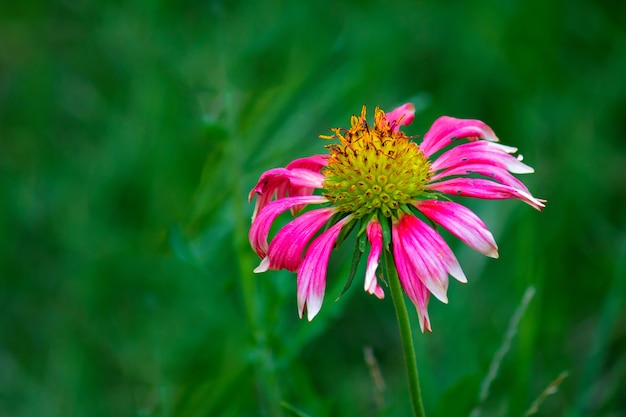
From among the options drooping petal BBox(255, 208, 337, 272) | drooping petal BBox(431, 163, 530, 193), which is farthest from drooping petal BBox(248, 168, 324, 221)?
drooping petal BBox(431, 163, 530, 193)

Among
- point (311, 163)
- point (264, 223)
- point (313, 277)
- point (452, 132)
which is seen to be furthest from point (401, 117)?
point (313, 277)

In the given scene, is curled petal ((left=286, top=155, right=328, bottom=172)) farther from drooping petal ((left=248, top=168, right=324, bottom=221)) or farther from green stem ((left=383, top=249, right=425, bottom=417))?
green stem ((left=383, top=249, right=425, bottom=417))

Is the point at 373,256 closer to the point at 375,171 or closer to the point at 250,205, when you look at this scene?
the point at 375,171

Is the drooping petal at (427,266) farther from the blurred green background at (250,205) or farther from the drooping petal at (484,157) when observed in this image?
the blurred green background at (250,205)

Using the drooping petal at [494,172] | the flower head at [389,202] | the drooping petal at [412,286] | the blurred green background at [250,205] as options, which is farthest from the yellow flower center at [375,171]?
the blurred green background at [250,205]

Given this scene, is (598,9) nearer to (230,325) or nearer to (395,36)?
(395,36)

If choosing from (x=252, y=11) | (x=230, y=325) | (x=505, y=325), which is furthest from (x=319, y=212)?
(x=252, y=11)
